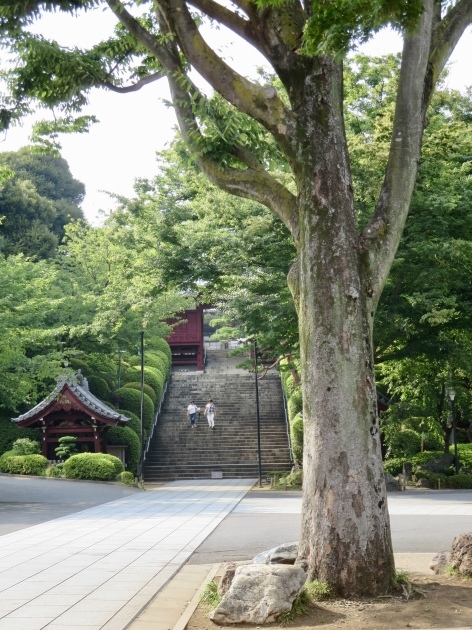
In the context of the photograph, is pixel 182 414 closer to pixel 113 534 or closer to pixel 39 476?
pixel 39 476

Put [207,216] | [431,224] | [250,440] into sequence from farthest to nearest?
[250,440] < [207,216] < [431,224]

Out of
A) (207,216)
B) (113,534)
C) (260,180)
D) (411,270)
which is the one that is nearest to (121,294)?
(207,216)

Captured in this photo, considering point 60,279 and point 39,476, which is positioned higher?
point 60,279

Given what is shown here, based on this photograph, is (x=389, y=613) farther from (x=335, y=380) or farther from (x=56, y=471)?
(x=56, y=471)

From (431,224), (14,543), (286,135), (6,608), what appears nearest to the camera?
(6,608)

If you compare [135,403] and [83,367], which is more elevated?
[83,367]

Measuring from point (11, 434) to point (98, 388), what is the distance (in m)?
5.13

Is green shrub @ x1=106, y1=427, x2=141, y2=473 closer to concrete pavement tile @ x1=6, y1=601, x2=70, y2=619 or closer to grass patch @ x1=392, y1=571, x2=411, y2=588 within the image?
concrete pavement tile @ x1=6, y1=601, x2=70, y2=619

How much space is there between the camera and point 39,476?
25.6m

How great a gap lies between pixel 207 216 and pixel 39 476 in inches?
442

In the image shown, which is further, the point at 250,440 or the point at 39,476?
the point at 250,440

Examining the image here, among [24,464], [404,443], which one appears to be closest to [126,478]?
[24,464]

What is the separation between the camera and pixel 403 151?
741 cm

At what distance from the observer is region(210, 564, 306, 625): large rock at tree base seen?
5828mm
